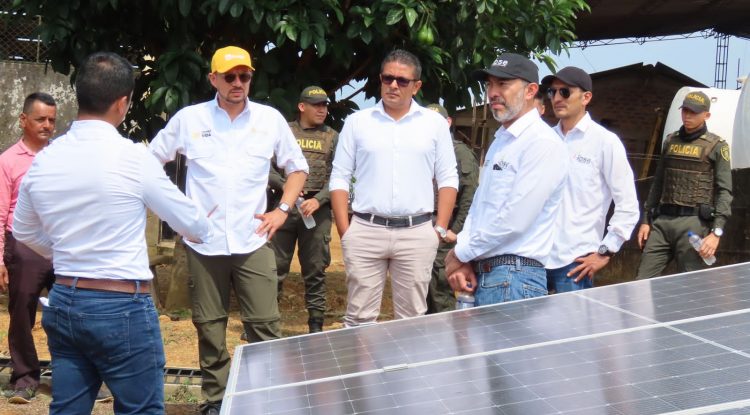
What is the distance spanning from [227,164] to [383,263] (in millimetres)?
1094

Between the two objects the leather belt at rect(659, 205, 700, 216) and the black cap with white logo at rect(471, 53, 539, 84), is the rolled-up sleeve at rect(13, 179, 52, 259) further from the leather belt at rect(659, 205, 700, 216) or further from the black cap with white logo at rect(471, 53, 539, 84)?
the leather belt at rect(659, 205, 700, 216)

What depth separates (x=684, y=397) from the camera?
89.4 inches

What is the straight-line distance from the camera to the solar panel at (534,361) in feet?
7.81

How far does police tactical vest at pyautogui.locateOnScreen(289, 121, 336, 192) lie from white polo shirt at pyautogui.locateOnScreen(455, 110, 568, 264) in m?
3.46

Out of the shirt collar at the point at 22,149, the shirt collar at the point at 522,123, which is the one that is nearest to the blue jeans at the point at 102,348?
the shirt collar at the point at 522,123

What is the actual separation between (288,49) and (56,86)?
5.75 meters

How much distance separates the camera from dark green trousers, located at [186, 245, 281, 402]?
5117 millimetres

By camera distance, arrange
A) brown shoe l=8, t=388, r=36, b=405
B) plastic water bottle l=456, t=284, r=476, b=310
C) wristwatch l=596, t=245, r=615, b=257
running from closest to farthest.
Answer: plastic water bottle l=456, t=284, r=476, b=310, wristwatch l=596, t=245, r=615, b=257, brown shoe l=8, t=388, r=36, b=405

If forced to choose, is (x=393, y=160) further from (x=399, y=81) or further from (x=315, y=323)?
(x=315, y=323)

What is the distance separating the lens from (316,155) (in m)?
7.62

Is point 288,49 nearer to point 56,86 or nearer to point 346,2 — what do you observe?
point 346,2

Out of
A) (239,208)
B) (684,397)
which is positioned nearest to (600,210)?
(239,208)

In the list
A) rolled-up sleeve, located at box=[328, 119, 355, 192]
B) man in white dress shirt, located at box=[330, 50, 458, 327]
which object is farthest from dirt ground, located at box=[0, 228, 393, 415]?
rolled-up sleeve, located at box=[328, 119, 355, 192]

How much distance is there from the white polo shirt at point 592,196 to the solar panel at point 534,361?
106cm
